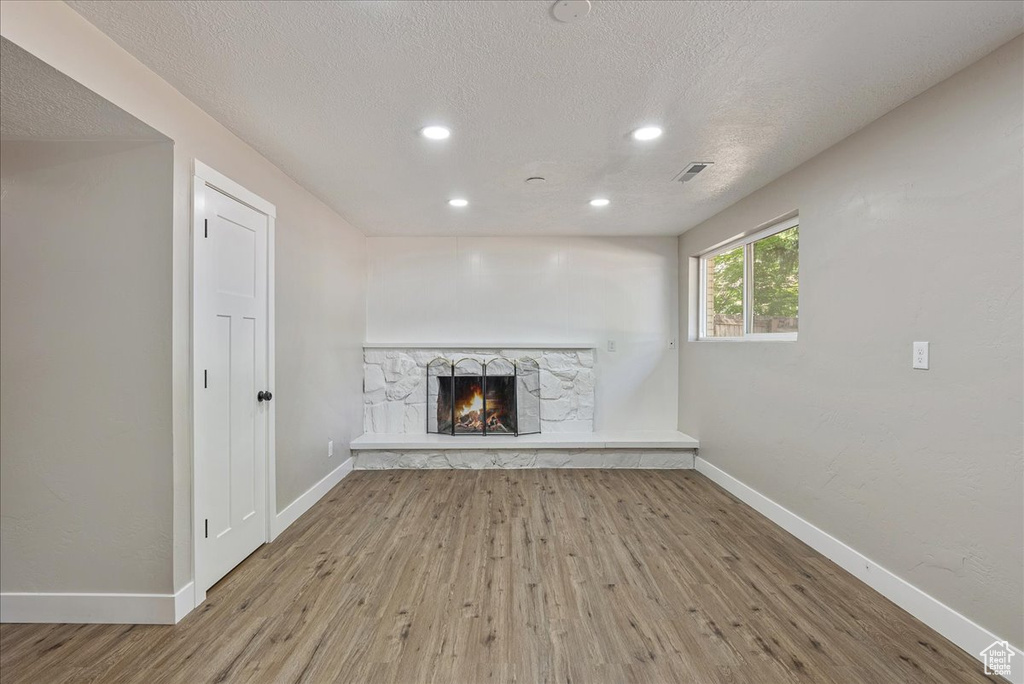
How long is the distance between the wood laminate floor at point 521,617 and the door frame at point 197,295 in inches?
13.1

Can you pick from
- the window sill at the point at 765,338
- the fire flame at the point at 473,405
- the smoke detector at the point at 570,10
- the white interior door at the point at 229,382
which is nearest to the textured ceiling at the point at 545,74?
the smoke detector at the point at 570,10

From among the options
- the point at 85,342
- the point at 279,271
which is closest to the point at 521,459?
the point at 279,271

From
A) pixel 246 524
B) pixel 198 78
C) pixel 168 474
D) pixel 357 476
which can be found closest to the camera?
pixel 198 78

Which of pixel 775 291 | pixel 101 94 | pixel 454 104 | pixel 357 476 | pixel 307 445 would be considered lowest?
pixel 357 476

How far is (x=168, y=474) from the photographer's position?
77.0 inches

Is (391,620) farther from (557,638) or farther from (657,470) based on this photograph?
(657,470)

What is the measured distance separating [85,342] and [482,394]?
3150 millimetres

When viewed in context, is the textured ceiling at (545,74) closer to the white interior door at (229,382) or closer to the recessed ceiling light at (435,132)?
the recessed ceiling light at (435,132)

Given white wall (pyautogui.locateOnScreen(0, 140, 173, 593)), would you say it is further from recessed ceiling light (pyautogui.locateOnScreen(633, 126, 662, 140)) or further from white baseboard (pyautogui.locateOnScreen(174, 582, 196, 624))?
recessed ceiling light (pyautogui.locateOnScreen(633, 126, 662, 140))

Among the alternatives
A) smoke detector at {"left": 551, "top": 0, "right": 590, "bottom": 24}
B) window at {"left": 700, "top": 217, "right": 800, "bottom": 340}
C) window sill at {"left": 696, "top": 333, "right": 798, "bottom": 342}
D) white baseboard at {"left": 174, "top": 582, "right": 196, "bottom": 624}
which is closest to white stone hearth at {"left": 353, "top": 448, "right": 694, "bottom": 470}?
window sill at {"left": 696, "top": 333, "right": 798, "bottom": 342}

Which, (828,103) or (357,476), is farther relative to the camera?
(357,476)

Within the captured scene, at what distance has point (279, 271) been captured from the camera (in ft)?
9.43

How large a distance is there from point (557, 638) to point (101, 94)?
2.70 metres

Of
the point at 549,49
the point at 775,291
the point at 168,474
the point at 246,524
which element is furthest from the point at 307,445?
the point at 775,291
